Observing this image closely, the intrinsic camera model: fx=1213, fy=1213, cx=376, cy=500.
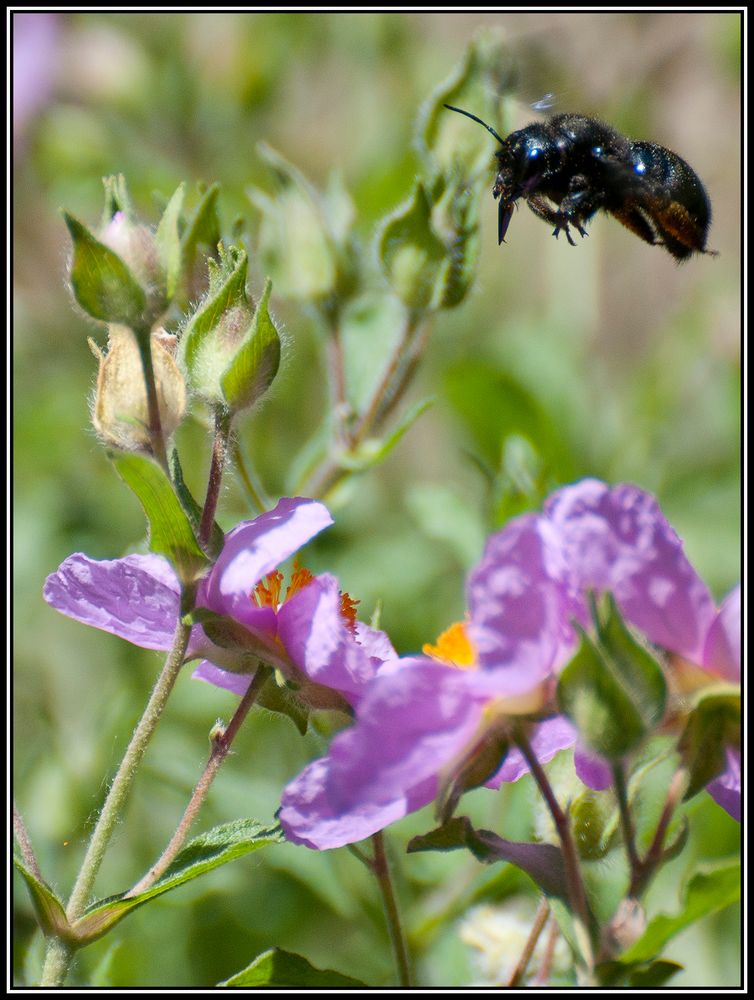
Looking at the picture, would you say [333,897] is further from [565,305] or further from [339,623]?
[565,305]

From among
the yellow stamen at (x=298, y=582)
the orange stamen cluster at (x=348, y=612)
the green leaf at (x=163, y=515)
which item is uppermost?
the green leaf at (x=163, y=515)

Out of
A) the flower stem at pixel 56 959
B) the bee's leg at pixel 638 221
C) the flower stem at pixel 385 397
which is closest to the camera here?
the flower stem at pixel 56 959

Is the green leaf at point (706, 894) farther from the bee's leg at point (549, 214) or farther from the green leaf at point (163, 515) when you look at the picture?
the bee's leg at point (549, 214)

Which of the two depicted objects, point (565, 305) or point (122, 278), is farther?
point (565, 305)

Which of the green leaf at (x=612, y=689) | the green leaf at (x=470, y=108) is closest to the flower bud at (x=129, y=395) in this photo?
the green leaf at (x=612, y=689)

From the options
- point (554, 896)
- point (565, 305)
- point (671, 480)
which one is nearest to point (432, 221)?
point (554, 896)

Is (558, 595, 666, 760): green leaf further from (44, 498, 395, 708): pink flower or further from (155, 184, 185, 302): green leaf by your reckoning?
(155, 184, 185, 302): green leaf
